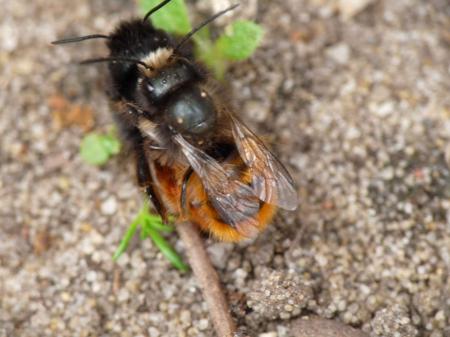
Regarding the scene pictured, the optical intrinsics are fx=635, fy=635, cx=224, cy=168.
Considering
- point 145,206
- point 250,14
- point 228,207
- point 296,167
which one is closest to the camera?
point 228,207

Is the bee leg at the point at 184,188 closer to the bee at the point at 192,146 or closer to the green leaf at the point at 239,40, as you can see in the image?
the bee at the point at 192,146

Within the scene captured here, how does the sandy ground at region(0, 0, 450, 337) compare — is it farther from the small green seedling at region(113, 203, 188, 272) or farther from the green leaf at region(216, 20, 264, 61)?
the green leaf at region(216, 20, 264, 61)

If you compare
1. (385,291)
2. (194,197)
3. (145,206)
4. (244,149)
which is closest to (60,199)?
(145,206)

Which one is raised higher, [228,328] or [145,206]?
[145,206]

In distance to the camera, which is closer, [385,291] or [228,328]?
[228,328]

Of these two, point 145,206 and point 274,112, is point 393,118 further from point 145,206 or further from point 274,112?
point 145,206

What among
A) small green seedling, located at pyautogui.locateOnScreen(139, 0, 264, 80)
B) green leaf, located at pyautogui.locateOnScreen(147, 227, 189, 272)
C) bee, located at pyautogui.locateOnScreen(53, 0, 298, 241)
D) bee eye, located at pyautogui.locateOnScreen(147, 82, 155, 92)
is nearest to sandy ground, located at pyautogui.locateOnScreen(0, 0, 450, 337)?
green leaf, located at pyautogui.locateOnScreen(147, 227, 189, 272)

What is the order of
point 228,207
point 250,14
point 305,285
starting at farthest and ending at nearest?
point 250,14 → point 305,285 → point 228,207

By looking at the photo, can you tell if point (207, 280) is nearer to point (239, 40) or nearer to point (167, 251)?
point (167, 251)
